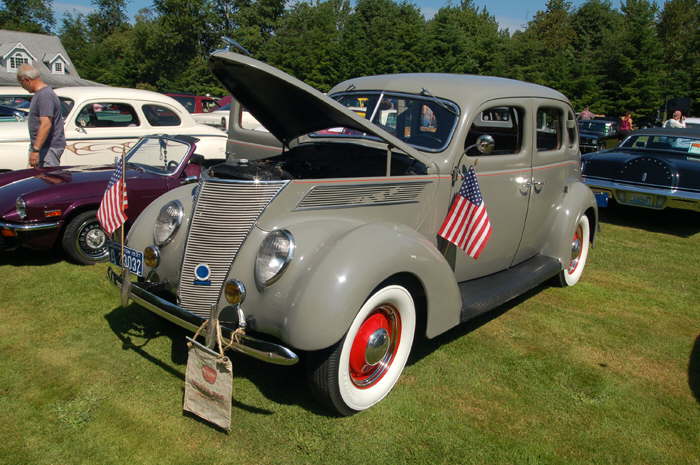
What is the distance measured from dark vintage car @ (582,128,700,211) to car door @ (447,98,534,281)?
3.94 metres

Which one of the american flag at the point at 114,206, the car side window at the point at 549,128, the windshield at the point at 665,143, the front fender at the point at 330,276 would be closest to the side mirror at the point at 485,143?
the front fender at the point at 330,276

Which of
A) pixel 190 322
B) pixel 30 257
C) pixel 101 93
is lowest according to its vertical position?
pixel 30 257

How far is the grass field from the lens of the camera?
9.07 feet

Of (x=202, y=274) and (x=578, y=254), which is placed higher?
(x=202, y=274)

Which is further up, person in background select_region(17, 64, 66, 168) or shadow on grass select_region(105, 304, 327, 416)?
person in background select_region(17, 64, 66, 168)

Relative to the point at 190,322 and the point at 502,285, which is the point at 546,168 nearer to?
the point at 502,285

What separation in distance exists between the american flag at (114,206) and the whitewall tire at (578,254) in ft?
13.2

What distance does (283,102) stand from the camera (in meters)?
3.70

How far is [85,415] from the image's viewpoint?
293cm

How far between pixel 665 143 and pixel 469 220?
698 cm

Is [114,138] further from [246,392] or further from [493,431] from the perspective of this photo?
[493,431]

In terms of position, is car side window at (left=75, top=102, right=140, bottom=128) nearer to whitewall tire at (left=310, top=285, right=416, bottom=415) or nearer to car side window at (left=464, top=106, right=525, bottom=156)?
car side window at (left=464, top=106, right=525, bottom=156)

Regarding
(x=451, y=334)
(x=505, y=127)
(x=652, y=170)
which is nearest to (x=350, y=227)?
(x=451, y=334)

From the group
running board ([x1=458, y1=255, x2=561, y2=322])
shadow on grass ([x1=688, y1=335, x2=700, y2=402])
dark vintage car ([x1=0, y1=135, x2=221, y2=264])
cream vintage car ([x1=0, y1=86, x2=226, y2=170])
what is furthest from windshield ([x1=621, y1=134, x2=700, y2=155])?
dark vintage car ([x1=0, y1=135, x2=221, y2=264])
